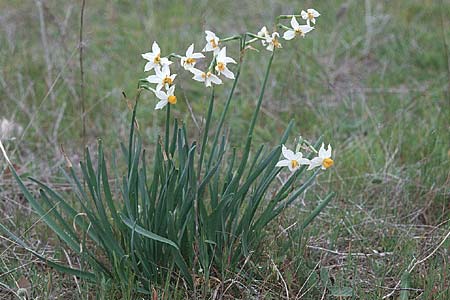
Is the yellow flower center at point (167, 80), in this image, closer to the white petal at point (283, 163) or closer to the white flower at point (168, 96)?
the white flower at point (168, 96)

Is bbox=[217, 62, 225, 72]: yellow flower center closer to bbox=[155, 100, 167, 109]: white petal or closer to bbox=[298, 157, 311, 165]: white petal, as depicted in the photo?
bbox=[155, 100, 167, 109]: white petal

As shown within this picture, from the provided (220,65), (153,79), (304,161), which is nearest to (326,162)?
(304,161)

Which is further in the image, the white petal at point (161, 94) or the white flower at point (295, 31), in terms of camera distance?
the white flower at point (295, 31)

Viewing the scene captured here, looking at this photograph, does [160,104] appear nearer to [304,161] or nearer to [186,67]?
[186,67]

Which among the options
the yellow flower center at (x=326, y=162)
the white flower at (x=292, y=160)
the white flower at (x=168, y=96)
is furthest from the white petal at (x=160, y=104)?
the yellow flower center at (x=326, y=162)

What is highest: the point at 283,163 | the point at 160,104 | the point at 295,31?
the point at 295,31

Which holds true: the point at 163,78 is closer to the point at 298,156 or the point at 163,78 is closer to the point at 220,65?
the point at 220,65

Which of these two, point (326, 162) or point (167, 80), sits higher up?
point (167, 80)

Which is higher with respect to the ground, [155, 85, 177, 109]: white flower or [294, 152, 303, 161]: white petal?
[155, 85, 177, 109]: white flower

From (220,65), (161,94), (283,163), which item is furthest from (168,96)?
Answer: (283,163)

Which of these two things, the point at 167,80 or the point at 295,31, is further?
the point at 295,31

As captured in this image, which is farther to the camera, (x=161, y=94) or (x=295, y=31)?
(x=295, y=31)

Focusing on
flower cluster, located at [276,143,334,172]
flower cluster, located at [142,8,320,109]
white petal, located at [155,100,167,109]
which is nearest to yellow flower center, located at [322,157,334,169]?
flower cluster, located at [276,143,334,172]
